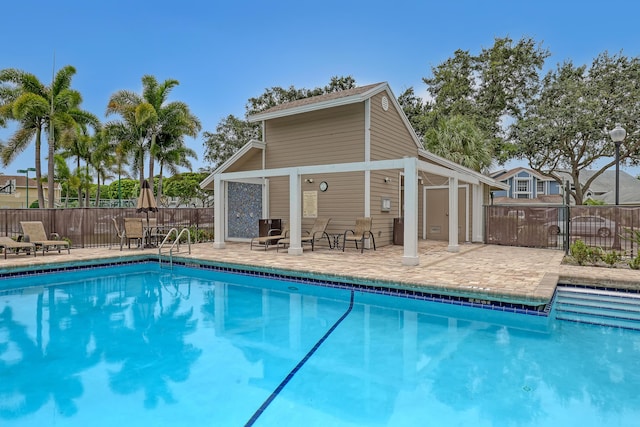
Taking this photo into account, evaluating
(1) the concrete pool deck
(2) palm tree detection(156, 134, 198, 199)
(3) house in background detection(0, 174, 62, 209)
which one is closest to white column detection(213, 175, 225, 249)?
(1) the concrete pool deck

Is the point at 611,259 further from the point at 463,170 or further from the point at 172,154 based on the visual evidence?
the point at 172,154

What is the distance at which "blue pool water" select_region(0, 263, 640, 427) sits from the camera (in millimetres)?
3420

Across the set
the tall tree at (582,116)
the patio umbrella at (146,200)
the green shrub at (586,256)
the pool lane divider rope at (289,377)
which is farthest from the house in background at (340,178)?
the tall tree at (582,116)

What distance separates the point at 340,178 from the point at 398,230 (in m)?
2.69

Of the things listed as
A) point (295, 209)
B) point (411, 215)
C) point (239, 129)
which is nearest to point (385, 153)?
point (295, 209)

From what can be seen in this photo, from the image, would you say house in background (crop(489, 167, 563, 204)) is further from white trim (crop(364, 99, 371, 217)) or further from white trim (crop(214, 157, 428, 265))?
white trim (crop(214, 157, 428, 265))

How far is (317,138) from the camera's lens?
12.7 metres

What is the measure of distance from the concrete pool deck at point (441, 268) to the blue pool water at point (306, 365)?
0.36 metres

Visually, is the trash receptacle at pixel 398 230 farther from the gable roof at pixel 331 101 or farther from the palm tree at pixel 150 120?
the palm tree at pixel 150 120

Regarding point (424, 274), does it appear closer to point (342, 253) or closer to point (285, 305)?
point (285, 305)

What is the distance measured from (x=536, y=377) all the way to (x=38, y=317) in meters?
7.12

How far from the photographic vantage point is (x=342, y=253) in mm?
10805

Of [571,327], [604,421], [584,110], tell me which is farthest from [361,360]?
[584,110]

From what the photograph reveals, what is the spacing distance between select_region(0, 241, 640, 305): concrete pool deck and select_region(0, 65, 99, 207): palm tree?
449 inches
